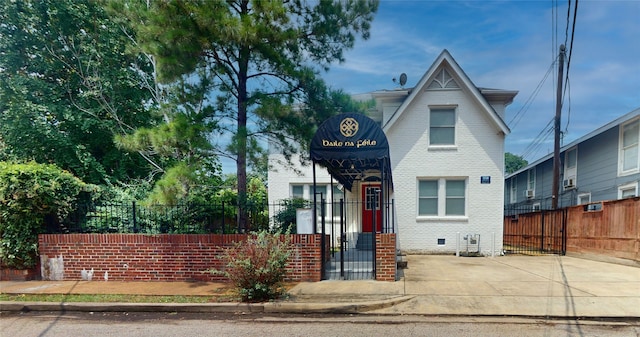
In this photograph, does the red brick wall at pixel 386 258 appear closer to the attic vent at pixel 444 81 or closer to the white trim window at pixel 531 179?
the attic vent at pixel 444 81

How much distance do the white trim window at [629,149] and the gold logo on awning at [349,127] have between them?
12508 mm

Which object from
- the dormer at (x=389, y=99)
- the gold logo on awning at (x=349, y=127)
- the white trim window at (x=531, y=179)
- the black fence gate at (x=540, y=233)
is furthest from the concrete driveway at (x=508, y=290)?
the white trim window at (x=531, y=179)

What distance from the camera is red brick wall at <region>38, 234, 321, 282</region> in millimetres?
7266

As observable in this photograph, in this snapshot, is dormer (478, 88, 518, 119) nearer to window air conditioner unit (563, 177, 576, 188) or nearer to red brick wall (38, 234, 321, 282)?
window air conditioner unit (563, 177, 576, 188)

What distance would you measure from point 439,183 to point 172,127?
32.3 feet

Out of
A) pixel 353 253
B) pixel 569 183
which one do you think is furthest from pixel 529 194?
pixel 353 253

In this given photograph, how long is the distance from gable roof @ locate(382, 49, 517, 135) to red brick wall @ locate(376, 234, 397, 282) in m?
6.16

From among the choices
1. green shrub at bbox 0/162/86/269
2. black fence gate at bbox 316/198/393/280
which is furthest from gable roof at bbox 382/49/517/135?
green shrub at bbox 0/162/86/269

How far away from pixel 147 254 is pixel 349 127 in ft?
18.2

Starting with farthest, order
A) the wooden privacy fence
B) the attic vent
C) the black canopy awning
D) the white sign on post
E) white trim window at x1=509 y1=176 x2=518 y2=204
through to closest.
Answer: white trim window at x1=509 y1=176 x2=518 y2=204 → the attic vent → the wooden privacy fence → the white sign on post → the black canopy awning

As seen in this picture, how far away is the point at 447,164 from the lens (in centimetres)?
1227

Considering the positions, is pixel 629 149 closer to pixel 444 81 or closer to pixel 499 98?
pixel 499 98

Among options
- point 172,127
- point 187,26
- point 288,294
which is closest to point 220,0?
point 187,26

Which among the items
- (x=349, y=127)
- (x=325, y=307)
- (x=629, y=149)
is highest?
(x=349, y=127)
